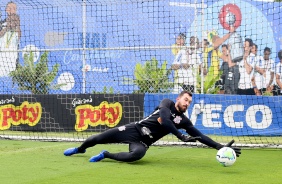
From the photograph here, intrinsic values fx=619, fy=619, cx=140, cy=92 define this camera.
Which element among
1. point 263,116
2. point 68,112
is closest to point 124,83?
point 68,112

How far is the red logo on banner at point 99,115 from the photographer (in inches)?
590

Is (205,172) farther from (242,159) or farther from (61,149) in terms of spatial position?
(61,149)

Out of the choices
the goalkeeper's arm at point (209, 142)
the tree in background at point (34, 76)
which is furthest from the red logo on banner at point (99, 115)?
the goalkeeper's arm at point (209, 142)

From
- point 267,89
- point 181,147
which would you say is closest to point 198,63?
point 181,147

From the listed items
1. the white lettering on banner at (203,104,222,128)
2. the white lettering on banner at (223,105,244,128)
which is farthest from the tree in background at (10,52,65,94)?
the white lettering on banner at (223,105,244,128)

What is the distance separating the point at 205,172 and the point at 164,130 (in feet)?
4.47

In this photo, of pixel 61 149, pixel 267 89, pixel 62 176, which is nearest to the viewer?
pixel 62 176

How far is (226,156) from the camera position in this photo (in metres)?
8.49

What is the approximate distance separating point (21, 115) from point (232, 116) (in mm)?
5249

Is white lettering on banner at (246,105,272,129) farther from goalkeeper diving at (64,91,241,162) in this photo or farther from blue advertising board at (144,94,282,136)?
goalkeeper diving at (64,91,241,162)

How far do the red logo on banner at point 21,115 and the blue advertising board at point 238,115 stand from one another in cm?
350

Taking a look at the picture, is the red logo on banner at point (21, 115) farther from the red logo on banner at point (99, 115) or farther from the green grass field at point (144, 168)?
the green grass field at point (144, 168)

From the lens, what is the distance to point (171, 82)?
53.3 feet

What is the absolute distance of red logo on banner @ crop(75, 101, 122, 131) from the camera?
14992 mm
